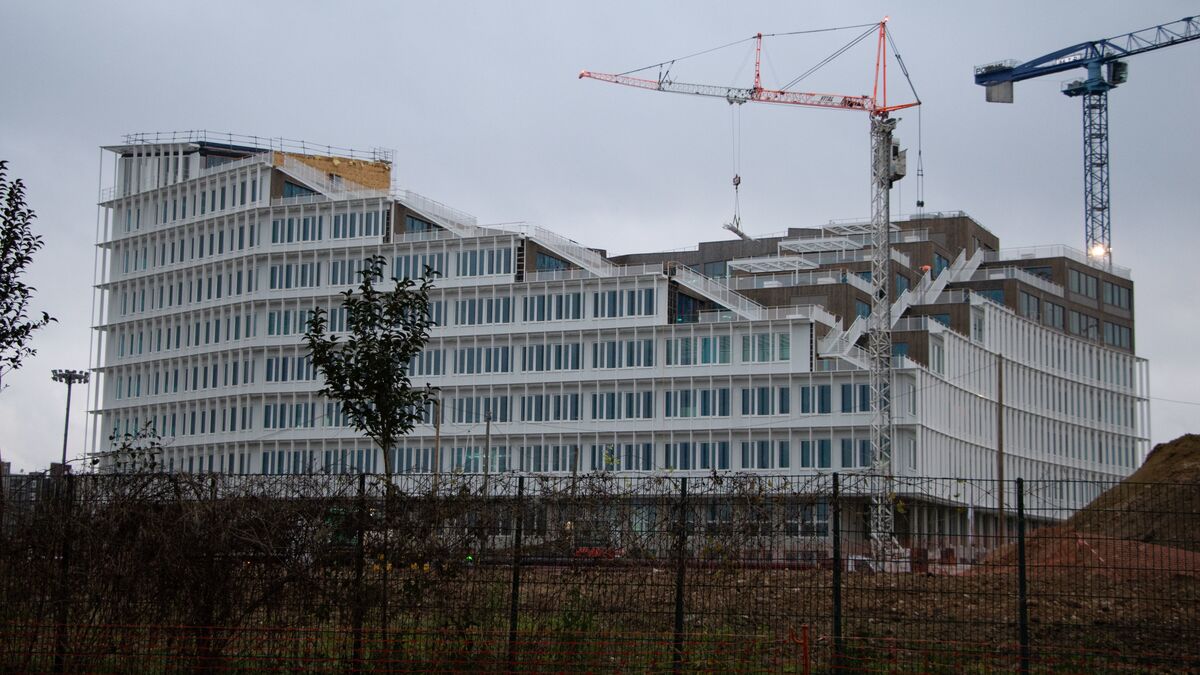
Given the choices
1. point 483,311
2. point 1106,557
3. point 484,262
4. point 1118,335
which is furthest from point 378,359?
point 1118,335

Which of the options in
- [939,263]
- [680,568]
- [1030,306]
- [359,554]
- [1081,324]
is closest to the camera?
[680,568]

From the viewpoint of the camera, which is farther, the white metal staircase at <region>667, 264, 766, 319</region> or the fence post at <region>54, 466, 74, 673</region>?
the white metal staircase at <region>667, 264, 766, 319</region>

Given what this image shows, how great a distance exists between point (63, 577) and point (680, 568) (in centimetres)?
929

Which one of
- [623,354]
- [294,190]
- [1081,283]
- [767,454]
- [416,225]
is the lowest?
[767,454]

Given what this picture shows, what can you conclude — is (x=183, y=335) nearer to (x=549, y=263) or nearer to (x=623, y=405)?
(x=549, y=263)

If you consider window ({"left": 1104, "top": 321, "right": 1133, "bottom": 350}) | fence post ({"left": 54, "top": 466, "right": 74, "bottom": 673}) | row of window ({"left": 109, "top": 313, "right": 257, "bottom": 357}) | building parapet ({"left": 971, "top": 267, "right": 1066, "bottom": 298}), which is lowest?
fence post ({"left": 54, "top": 466, "right": 74, "bottom": 673})

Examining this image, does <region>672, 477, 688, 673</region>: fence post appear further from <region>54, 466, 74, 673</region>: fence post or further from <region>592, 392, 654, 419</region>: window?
<region>592, 392, 654, 419</region>: window

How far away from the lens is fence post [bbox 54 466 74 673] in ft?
69.4

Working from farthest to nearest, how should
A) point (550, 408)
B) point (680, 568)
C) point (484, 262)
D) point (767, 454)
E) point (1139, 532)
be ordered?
point (484, 262) < point (550, 408) < point (767, 454) < point (1139, 532) < point (680, 568)

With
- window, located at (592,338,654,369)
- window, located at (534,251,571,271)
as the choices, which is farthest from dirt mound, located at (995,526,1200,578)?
window, located at (534,251,571,271)

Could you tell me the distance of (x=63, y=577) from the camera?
70.9ft

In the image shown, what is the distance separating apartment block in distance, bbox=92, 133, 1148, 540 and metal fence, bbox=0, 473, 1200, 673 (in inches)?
2424

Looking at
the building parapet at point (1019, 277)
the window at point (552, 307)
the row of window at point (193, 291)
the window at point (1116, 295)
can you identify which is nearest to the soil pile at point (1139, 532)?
the window at point (552, 307)

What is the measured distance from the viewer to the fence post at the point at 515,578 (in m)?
20.4
